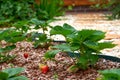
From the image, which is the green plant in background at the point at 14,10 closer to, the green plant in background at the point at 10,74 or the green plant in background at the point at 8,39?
the green plant in background at the point at 8,39

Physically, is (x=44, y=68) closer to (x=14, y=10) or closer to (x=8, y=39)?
(x=8, y=39)

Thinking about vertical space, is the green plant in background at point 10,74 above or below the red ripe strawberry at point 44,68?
above

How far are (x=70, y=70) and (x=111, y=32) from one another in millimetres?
2394

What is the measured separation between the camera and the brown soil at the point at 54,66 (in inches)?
94.9

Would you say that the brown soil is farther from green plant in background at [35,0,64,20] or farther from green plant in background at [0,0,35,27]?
green plant in background at [35,0,64,20]

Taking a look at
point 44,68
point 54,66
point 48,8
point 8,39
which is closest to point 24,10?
point 48,8

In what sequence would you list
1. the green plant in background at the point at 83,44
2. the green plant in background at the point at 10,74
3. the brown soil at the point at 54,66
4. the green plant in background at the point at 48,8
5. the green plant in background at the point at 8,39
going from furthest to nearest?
the green plant in background at the point at 48,8 → the green plant in background at the point at 8,39 → the brown soil at the point at 54,66 → the green plant in background at the point at 83,44 → the green plant in background at the point at 10,74

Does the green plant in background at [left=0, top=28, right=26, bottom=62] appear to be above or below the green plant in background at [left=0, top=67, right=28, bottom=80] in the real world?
below

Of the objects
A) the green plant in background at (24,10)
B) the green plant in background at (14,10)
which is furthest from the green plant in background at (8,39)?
the green plant in background at (14,10)

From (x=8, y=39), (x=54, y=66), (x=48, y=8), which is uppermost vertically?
(x=8, y=39)

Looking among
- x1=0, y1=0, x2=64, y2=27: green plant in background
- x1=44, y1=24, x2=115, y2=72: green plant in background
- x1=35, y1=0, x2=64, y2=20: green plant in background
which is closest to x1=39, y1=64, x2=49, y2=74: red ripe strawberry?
x1=44, y1=24, x2=115, y2=72: green plant in background

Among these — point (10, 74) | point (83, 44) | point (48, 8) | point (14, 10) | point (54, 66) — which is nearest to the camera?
point (10, 74)

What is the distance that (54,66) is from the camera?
267cm

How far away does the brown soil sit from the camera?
241 cm
